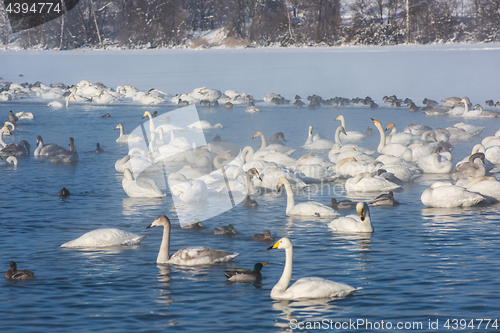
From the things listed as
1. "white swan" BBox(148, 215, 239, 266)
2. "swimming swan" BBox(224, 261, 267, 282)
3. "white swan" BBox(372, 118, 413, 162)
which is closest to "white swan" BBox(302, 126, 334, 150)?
"white swan" BBox(372, 118, 413, 162)

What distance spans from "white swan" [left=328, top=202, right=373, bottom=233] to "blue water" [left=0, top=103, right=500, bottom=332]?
0.18m

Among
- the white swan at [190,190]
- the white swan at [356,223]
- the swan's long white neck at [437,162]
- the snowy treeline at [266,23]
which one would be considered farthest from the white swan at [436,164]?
the snowy treeline at [266,23]

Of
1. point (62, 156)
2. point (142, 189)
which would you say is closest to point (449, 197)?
point (142, 189)

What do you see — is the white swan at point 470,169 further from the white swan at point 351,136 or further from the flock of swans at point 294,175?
the white swan at point 351,136

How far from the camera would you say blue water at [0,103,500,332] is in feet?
22.3

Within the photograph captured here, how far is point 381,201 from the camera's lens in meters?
12.0

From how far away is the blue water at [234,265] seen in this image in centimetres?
679

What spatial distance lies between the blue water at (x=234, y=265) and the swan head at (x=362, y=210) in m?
0.35

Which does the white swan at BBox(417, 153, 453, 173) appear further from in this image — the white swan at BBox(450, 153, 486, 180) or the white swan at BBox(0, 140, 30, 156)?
the white swan at BBox(0, 140, 30, 156)

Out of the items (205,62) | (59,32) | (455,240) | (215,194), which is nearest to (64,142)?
(215,194)

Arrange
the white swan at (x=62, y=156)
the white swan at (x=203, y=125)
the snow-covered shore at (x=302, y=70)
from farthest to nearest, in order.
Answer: the snow-covered shore at (x=302, y=70), the white swan at (x=203, y=125), the white swan at (x=62, y=156)

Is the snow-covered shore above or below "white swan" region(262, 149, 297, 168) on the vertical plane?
above

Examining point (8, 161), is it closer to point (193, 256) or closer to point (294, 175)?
point (294, 175)

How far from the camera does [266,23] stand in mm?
47188
